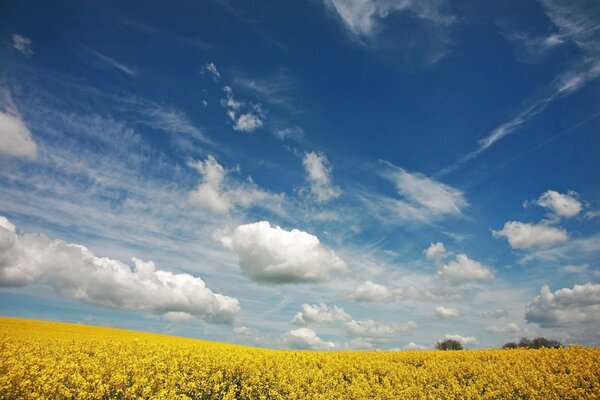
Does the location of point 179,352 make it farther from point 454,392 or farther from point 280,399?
point 454,392

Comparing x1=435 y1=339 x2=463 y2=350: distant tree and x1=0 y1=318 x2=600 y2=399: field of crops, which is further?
x1=435 y1=339 x2=463 y2=350: distant tree

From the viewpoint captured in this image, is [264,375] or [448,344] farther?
[448,344]

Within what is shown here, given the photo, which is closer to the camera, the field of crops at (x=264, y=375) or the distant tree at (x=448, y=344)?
the field of crops at (x=264, y=375)

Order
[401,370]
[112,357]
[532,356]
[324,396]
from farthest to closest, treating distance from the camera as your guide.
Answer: [532,356], [401,370], [112,357], [324,396]

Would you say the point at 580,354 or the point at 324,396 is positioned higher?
the point at 580,354

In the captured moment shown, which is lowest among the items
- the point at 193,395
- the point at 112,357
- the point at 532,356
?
the point at 193,395

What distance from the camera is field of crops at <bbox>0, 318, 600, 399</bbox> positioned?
1032 cm

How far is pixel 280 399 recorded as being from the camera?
11680mm

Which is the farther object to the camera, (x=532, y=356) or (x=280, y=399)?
(x=532, y=356)

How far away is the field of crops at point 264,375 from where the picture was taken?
406 inches

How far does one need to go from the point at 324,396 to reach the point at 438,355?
10502 millimetres

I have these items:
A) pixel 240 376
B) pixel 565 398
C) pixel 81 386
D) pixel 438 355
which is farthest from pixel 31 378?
pixel 438 355

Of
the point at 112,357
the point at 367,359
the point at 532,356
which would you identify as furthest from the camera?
the point at 367,359

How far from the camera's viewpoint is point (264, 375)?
1365 cm
